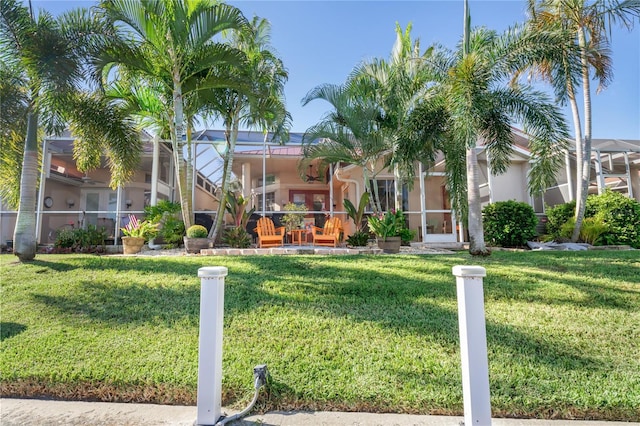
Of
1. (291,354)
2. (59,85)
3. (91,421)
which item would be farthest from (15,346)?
(59,85)

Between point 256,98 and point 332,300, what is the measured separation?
691cm

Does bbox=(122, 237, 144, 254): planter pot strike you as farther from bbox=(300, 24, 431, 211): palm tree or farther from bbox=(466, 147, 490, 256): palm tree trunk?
bbox=(466, 147, 490, 256): palm tree trunk

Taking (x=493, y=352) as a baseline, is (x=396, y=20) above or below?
above

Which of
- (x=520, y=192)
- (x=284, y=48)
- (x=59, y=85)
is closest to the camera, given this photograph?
(x=59, y=85)

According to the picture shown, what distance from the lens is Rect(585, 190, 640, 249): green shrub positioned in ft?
32.7

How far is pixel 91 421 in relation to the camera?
103 inches

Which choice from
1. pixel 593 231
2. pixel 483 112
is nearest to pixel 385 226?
pixel 483 112

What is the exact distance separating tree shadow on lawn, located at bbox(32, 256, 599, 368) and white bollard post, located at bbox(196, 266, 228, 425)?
4.89 ft

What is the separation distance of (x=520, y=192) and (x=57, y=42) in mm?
16878

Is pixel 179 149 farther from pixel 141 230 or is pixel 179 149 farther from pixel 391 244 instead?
pixel 391 244

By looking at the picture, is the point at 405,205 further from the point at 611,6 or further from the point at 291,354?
Result: the point at 291,354

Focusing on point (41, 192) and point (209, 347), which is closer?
point (209, 347)

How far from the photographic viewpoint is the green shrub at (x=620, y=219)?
9.95 m

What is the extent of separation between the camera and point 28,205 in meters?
7.00
